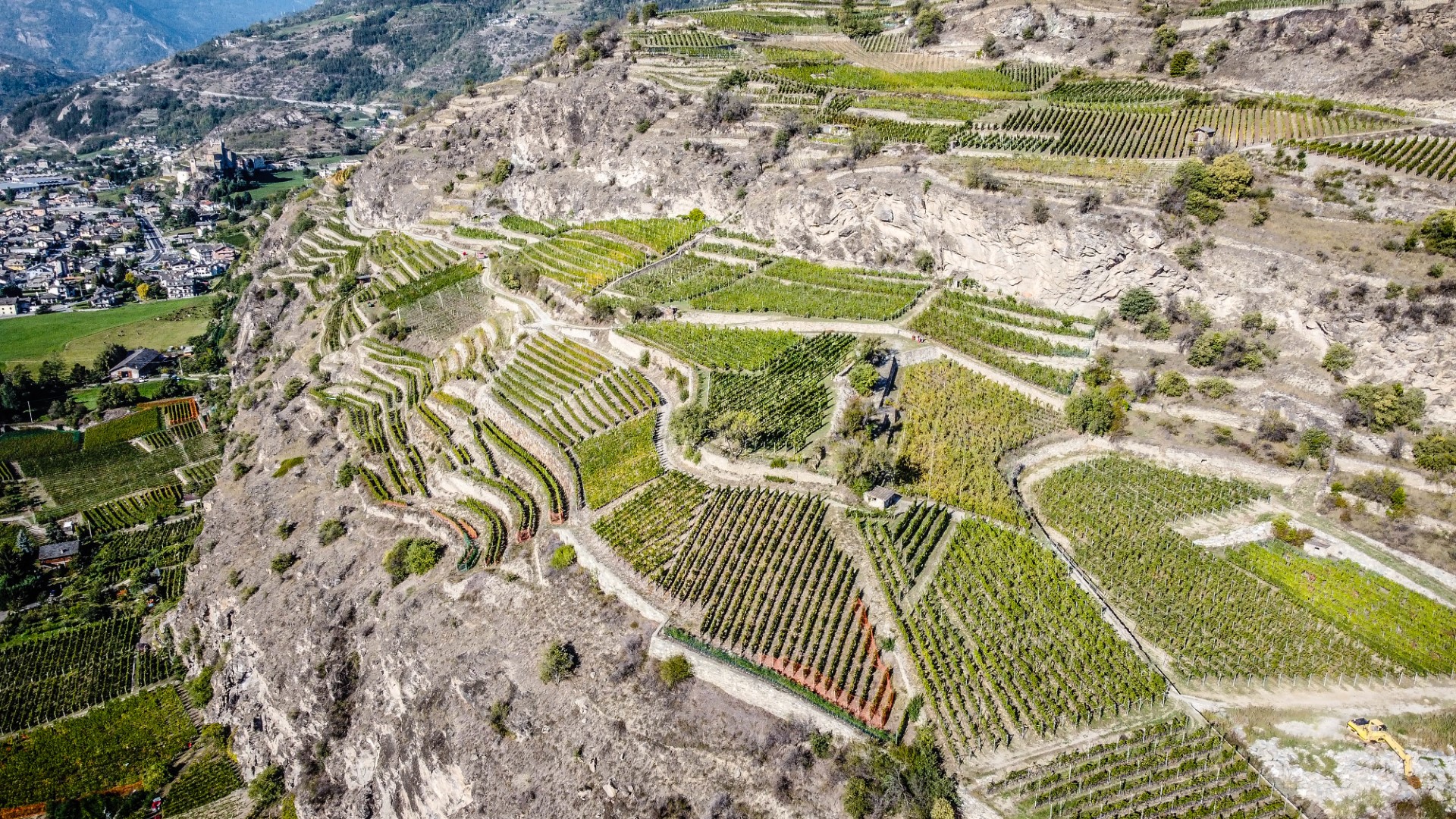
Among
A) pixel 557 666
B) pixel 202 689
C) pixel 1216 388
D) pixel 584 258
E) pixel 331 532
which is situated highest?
pixel 1216 388

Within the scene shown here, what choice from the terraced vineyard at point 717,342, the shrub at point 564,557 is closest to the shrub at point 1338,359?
the terraced vineyard at point 717,342

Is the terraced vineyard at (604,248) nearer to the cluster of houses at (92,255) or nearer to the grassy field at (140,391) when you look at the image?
the grassy field at (140,391)

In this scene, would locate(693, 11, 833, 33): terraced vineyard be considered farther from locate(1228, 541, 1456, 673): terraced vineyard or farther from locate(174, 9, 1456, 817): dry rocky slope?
locate(1228, 541, 1456, 673): terraced vineyard

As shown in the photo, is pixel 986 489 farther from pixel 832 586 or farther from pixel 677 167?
pixel 677 167

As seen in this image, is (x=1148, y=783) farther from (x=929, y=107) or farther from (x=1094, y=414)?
(x=929, y=107)

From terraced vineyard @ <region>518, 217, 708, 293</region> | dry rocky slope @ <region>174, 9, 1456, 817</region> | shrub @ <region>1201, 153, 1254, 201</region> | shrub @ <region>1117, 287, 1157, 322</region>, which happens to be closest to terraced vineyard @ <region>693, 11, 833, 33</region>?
dry rocky slope @ <region>174, 9, 1456, 817</region>

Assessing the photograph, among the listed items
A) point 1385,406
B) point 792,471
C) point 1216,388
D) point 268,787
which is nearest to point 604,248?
point 792,471

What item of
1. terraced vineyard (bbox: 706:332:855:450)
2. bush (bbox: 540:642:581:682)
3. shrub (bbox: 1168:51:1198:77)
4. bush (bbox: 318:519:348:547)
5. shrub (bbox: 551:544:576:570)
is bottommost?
bush (bbox: 318:519:348:547)

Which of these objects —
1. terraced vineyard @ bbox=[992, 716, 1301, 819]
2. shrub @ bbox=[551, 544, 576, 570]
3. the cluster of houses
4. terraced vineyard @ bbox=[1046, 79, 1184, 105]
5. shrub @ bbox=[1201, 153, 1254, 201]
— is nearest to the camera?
terraced vineyard @ bbox=[992, 716, 1301, 819]
